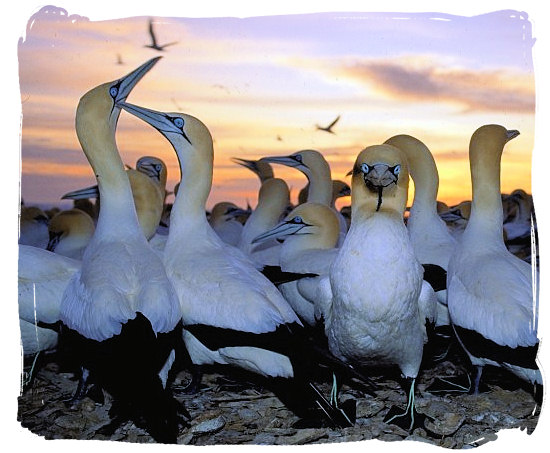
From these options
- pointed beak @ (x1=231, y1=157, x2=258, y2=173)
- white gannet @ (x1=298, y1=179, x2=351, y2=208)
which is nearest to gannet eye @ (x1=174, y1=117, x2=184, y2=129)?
pointed beak @ (x1=231, y1=157, x2=258, y2=173)

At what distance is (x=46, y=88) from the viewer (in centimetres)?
308

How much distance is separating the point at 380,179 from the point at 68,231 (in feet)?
7.57

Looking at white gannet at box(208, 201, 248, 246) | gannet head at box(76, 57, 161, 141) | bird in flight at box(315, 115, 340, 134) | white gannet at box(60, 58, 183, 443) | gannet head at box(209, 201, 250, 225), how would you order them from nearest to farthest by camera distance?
white gannet at box(60, 58, 183, 443) → bird in flight at box(315, 115, 340, 134) → gannet head at box(76, 57, 161, 141) → white gannet at box(208, 201, 248, 246) → gannet head at box(209, 201, 250, 225)

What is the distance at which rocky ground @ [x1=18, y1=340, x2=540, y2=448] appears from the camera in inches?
119

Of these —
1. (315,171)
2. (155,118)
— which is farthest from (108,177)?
(315,171)

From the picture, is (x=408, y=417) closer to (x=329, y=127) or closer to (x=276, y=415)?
(x=276, y=415)

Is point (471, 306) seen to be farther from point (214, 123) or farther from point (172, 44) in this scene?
point (172, 44)

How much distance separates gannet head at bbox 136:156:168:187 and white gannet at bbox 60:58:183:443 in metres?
1.44

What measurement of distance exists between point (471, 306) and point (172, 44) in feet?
4.75

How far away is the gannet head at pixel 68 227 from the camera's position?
4.86 metres

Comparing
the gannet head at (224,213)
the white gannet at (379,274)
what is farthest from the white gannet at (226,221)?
the white gannet at (379,274)

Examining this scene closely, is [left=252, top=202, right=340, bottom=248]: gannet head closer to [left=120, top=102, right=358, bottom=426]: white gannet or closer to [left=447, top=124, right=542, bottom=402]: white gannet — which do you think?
[left=120, top=102, right=358, bottom=426]: white gannet

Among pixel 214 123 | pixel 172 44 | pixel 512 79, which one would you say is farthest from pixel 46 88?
pixel 512 79

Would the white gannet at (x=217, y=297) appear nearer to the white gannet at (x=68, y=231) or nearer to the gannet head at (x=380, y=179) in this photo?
the gannet head at (x=380, y=179)
